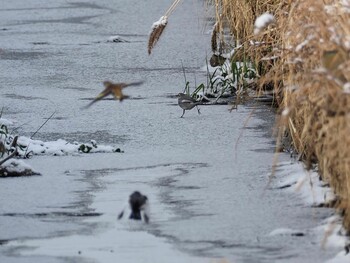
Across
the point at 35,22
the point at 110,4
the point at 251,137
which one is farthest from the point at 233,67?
the point at 110,4

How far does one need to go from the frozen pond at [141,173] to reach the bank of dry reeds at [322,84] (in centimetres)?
19

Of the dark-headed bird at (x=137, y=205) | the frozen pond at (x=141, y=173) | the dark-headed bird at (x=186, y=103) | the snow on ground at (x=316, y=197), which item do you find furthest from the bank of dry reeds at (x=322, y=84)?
the dark-headed bird at (x=186, y=103)

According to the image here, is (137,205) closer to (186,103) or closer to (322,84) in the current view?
(322,84)

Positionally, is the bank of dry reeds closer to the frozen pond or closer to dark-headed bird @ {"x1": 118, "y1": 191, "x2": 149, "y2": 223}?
the frozen pond

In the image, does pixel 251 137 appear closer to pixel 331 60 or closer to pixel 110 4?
pixel 331 60

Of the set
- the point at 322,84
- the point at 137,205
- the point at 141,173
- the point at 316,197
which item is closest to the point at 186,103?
the point at 141,173

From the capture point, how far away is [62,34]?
9172mm

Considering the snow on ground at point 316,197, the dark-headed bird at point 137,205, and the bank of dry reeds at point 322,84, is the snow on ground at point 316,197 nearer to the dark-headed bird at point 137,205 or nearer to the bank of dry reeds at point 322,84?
the bank of dry reeds at point 322,84

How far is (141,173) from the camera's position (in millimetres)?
4844

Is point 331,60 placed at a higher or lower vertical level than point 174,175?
higher

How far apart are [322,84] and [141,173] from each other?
140cm

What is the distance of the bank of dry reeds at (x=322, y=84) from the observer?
3.49 meters

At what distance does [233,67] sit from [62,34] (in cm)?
302

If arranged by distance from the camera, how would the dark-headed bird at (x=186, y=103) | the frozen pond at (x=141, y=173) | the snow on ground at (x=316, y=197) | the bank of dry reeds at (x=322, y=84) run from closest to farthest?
the bank of dry reeds at (x=322, y=84), the snow on ground at (x=316, y=197), the frozen pond at (x=141, y=173), the dark-headed bird at (x=186, y=103)
